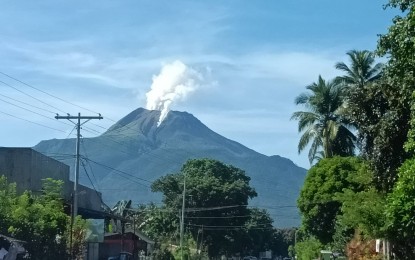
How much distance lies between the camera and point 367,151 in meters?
34.1

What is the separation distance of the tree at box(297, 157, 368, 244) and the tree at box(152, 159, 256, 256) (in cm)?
3278

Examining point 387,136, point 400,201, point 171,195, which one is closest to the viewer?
point 400,201

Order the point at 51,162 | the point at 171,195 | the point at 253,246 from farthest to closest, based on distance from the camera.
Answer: the point at 253,246 → the point at 171,195 → the point at 51,162

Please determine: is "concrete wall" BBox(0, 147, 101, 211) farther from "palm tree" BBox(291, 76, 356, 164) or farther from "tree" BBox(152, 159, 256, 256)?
"tree" BBox(152, 159, 256, 256)

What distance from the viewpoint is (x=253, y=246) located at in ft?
341

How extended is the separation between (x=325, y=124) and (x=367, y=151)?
1019 inches

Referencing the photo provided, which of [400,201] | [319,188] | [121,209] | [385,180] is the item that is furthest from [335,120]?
[121,209]

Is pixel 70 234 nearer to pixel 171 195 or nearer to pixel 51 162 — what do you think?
pixel 51 162

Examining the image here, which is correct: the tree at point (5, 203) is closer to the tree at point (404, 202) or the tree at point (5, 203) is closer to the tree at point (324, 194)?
the tree at point (324, 194)

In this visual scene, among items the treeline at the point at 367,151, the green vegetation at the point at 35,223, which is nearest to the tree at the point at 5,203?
the green vegetation at the point at 35,223

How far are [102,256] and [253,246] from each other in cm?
3203

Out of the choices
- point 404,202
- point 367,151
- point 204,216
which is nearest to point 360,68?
point 367,151

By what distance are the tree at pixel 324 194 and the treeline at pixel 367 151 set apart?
0.06 metres

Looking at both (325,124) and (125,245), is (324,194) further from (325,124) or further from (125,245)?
(125,245)
